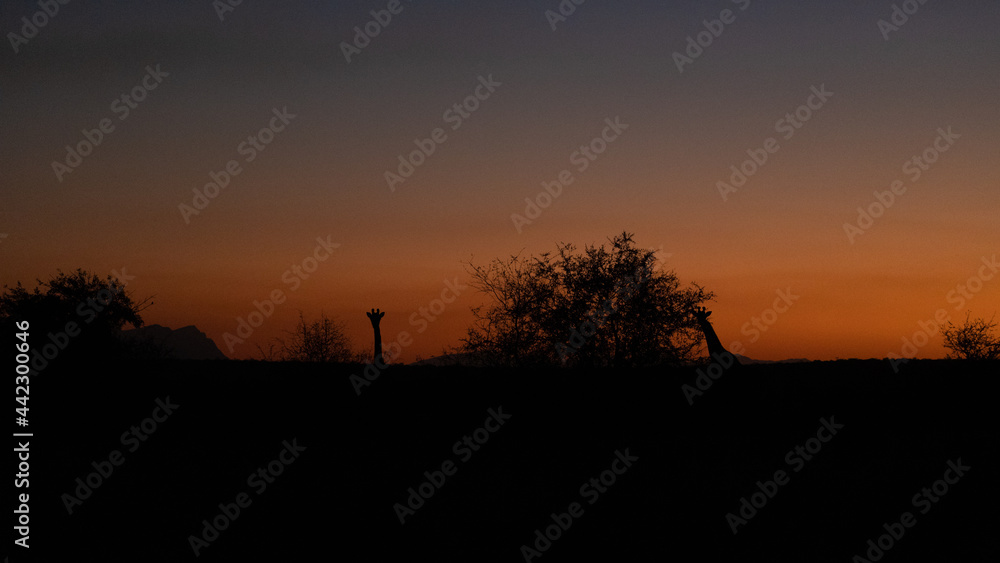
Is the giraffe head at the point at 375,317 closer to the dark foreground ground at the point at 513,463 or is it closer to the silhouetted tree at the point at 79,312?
the dark foreground ground at the point at 513,463

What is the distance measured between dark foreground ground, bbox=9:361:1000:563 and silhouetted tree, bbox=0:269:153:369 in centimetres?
2321

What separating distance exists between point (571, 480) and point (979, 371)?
56.6ft

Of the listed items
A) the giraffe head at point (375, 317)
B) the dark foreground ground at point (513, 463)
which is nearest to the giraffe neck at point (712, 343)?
the dark foreground ground at point (513, 463)

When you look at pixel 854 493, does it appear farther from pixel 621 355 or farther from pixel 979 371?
pixel 621 355

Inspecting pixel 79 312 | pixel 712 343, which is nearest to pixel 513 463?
pixel 712 343

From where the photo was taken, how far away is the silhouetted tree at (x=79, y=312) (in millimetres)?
50625

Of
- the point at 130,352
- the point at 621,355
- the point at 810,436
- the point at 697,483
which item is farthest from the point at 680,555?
the point at 130,352

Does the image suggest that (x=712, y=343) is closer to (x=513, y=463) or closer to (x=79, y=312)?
(x=513, y=463)

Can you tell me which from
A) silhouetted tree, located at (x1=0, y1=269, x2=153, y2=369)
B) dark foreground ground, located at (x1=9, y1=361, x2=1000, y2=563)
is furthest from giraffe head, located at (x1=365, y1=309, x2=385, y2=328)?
silhouetted tree, located at (x1=0, y1=269, x2=153, y2=369)

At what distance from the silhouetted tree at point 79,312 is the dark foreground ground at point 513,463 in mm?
23214

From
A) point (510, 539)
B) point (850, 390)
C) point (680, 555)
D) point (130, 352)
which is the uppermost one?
point (850, 390)

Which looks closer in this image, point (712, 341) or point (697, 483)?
point (697, 483)

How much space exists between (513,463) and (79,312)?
42.1 m

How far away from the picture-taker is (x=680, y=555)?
13875 millimetres
